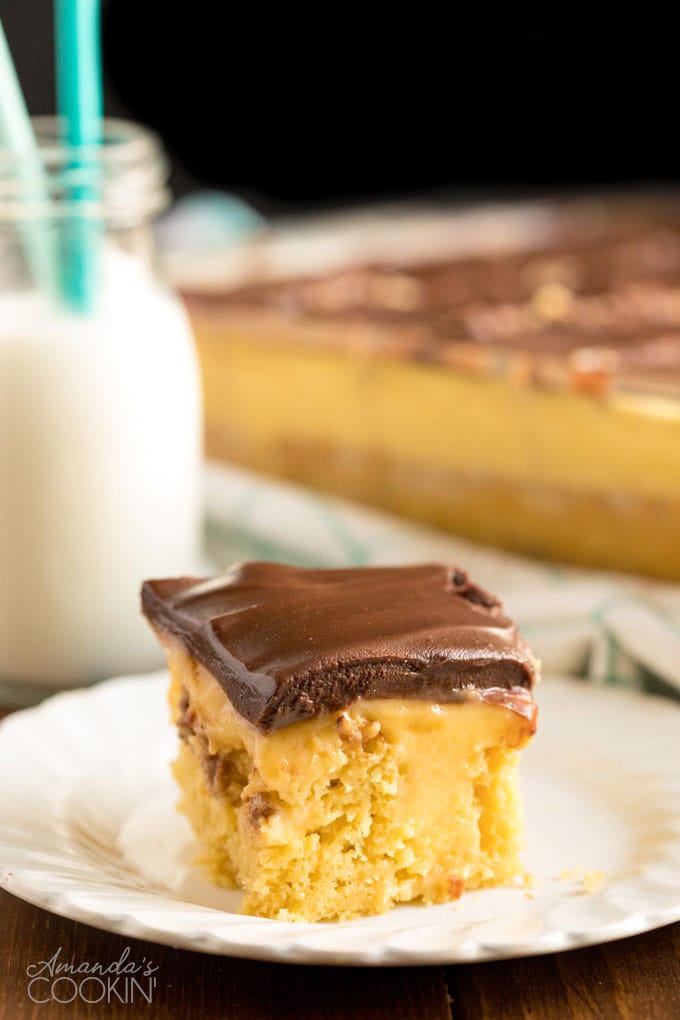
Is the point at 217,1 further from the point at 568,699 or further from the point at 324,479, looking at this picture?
the point at 568,699

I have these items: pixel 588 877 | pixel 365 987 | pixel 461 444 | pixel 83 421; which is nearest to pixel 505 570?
pixel 461 444

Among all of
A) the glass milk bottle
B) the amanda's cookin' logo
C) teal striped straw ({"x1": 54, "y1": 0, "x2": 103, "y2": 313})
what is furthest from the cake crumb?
teal striped straw ({"x1": 54, "y1": 0, "x2": 103, "y2": 313})

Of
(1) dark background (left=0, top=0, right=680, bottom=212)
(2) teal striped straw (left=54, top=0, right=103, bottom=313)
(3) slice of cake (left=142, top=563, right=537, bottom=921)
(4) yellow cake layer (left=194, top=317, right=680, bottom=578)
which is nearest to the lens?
(3) slice of cake (left=142, top=563, right=537, bottom=921)

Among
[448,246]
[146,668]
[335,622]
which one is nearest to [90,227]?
[146,668]

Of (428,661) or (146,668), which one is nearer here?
(428,661)

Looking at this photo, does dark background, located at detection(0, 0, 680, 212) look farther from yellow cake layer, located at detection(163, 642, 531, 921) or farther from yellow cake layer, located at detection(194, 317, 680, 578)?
yellow cake layer, located at detection(163, 642, 531, 921)

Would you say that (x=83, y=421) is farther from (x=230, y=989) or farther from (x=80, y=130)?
(x=230, y=989)

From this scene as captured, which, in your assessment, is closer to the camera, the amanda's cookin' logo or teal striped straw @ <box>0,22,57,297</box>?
the amanda's cookin' logo

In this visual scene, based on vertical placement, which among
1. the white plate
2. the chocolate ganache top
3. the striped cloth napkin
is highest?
the chocolate ganache top
